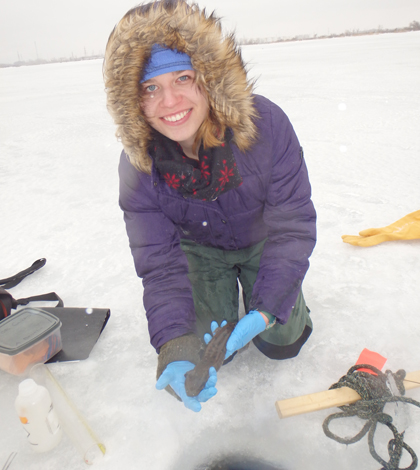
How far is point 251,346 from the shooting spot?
68.5 inches

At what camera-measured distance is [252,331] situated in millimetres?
1414

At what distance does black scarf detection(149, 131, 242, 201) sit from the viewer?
4.77ft

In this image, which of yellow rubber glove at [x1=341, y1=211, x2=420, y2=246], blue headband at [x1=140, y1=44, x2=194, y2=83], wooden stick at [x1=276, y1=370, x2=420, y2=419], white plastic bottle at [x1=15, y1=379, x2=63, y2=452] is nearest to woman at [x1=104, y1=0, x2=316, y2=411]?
blue headband at [x1=140, y1=44, x2=194, y2=83]

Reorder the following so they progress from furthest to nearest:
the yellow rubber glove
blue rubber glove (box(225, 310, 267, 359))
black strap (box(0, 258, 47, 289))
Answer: the yellow rubber glove < black strap (box(0, 258, 47, 289)) < blue rubber glove (box(225, 310, 267, 359))

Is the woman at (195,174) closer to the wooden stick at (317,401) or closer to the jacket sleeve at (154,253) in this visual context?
the jacket sleeve at (154,253)

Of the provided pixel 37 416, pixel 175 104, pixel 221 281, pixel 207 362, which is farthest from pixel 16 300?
pixel 175 104

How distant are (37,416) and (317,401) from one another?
3.19 ft

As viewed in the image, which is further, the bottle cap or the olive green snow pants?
the olive green snow pants

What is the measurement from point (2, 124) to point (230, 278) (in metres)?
6.64

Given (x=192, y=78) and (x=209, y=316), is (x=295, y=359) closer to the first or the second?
(x=209, y=316)

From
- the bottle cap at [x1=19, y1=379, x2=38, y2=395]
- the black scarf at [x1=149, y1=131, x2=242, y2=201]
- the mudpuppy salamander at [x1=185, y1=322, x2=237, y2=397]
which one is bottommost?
the mudpuppy salamander at [x1=185, y1=322, x2=237, y2=397]

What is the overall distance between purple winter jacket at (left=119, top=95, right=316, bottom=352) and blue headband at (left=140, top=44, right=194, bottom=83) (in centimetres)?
36

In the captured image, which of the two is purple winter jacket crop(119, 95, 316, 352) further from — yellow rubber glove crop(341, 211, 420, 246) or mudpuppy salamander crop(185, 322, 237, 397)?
yellow rubber glove crop(341, 211, 420, 246)

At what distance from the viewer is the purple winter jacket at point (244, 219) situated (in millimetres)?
1479
